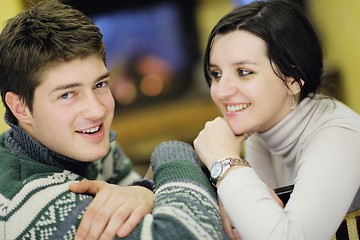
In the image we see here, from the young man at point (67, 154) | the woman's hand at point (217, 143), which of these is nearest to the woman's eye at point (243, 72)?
the woman's hand at point (217, 143)

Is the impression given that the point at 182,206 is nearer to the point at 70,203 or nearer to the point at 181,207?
the point at 181,207

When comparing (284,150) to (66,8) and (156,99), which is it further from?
(156,99)

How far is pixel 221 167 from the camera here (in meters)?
1.25

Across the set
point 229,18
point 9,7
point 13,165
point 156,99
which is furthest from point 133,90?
point 13,165

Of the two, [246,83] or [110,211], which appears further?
[246,83]

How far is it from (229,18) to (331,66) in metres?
2.98

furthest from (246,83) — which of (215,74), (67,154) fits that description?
(67,154)

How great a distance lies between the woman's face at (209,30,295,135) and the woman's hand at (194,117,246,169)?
0.16ft

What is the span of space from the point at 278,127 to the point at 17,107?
0.69 metres

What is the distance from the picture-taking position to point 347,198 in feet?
4.10

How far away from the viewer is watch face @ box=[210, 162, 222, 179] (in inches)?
48.7

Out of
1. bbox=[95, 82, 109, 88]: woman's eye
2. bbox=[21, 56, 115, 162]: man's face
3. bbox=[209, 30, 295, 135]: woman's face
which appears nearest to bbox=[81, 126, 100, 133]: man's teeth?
bbox=[21, 56, 115, 162]: man's face

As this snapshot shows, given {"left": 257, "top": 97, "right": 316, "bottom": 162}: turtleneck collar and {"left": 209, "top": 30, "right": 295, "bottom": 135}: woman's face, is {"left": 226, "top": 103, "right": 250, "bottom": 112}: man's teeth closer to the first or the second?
{"left": 209, "top": 30, "right": 295, "bottom": 135}: woman's face

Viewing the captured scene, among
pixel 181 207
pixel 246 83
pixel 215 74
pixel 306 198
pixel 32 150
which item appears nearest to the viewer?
pixel 181 207
